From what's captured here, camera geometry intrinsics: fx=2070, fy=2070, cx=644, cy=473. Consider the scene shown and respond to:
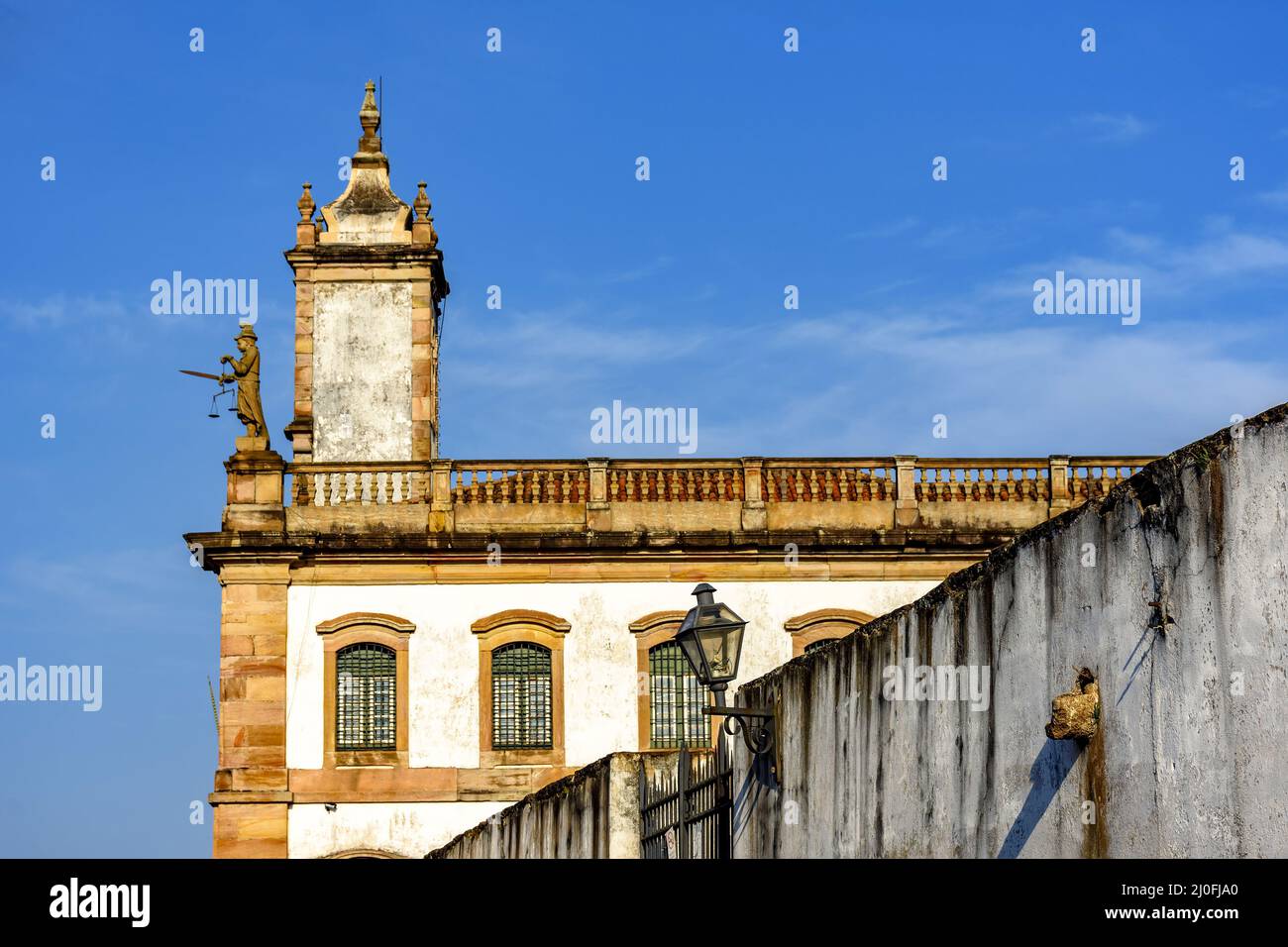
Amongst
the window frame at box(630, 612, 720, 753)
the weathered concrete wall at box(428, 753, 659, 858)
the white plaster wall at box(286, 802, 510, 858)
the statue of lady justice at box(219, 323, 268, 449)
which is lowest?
the white plaster wall at box(286, 802, 510, 858)

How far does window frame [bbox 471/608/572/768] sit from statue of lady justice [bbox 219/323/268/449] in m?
4.62

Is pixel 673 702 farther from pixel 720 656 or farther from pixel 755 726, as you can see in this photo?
pixel 720 656

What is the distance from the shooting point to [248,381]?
102ft

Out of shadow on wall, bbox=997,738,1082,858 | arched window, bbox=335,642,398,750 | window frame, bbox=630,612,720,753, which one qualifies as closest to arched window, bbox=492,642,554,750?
window frame, bbox=630,612,720,753

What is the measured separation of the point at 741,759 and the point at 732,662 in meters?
0.72

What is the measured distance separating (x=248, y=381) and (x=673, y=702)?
806 cm

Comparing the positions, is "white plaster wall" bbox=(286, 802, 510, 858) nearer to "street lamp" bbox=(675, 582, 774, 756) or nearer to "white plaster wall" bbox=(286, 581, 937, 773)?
"white plaster wall" bbox=(286, 581, 937, 773)

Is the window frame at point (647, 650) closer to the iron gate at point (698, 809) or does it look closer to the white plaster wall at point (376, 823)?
the white plaster wall at point (376, 823)

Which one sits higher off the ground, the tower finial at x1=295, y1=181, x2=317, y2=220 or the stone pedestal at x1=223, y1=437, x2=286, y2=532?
the tower finial at x1=295, y1=181, x2=317, y2=220

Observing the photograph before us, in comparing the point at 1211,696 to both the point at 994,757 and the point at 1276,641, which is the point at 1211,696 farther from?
the point at 994,757

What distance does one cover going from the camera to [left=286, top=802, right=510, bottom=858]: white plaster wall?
29.0 metres
